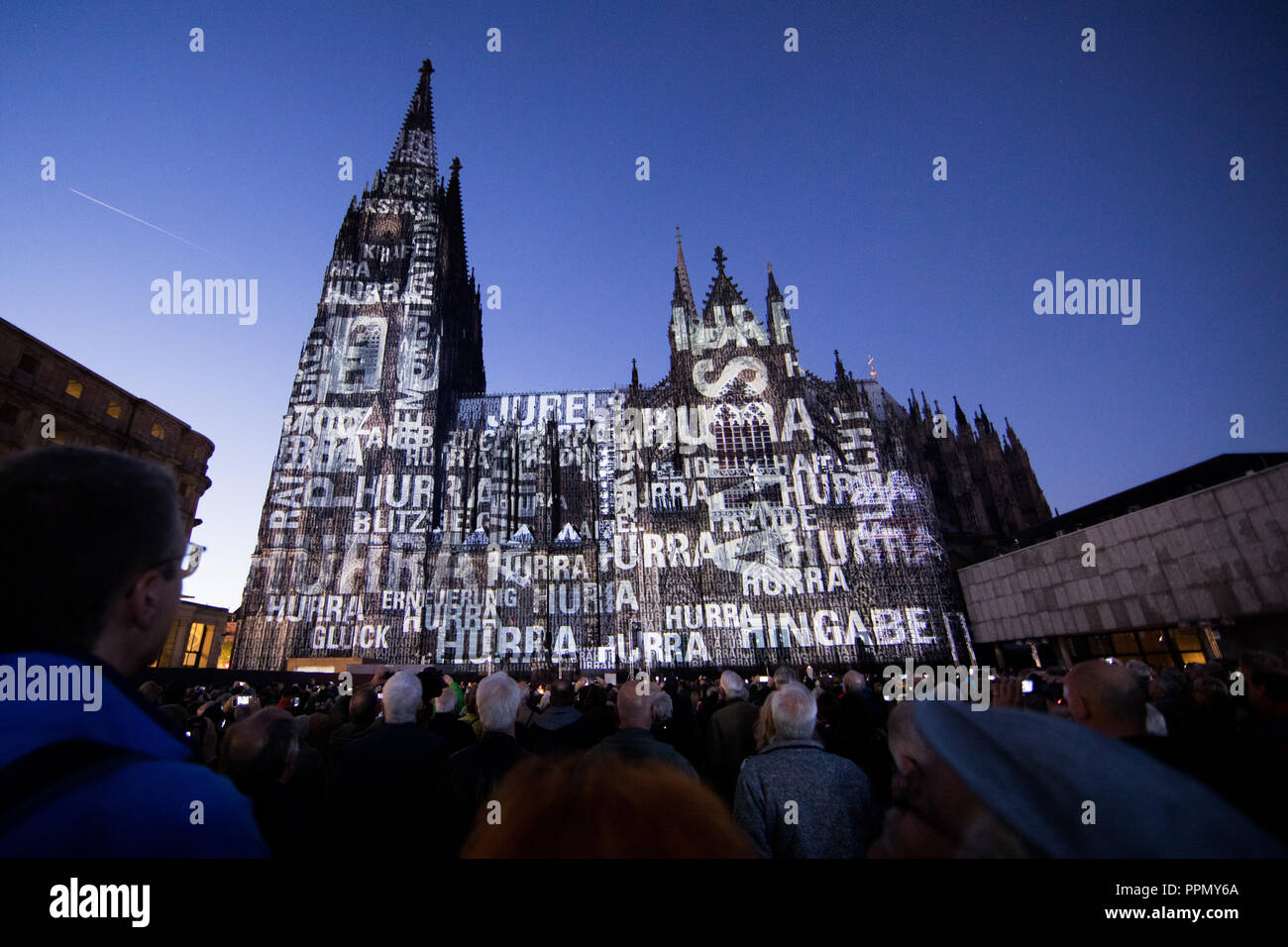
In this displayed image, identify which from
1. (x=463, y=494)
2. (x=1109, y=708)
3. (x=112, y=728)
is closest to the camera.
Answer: (x=112, y=728)

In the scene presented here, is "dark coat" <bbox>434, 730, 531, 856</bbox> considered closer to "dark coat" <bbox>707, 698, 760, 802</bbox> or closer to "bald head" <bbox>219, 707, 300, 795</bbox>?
"bald head" <bbox>219, 707, 300, 795</bbox>

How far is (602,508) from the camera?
36500 millimetres

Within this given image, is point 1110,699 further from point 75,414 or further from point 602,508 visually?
point 75,414

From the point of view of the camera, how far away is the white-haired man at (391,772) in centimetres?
361

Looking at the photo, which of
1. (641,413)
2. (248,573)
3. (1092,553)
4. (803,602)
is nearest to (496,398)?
(641,413)

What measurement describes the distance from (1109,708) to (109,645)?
3.83m

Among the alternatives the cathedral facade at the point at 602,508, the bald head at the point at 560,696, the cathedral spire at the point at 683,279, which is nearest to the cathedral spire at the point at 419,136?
the cathedral facade at the point at 602,508

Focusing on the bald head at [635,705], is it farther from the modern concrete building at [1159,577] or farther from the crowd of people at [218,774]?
the modern concrete building at [1159,577]

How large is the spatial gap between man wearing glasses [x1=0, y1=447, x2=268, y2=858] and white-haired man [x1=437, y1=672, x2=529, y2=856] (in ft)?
7.50

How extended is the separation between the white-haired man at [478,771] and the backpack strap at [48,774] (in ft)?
8.13

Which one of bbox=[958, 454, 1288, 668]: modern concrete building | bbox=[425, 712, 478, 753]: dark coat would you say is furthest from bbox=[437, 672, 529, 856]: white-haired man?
bbox=[958, 454, 1288, 668]: modern concrete building
